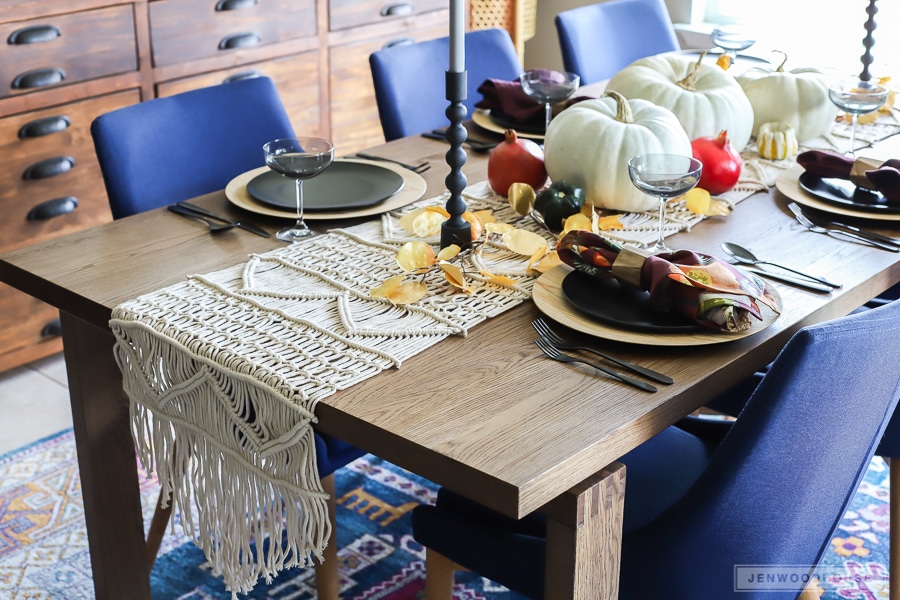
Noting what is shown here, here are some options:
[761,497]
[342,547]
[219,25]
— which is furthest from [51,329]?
[761,497]

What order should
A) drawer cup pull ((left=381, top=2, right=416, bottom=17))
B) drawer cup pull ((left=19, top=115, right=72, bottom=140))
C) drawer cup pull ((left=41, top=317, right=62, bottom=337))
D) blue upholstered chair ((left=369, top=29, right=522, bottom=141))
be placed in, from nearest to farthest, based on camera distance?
blue upholstered chair ((left=369, top=29, right=522, bottom=141)) < drawer cup pull ((left=19, top=115, right=72, bottom=140)) < drawer cup pull ((left=41, top=317, right=62, bottom=337)) < drawer cup pull ((left=381, top=2, right=416, bottom=17))

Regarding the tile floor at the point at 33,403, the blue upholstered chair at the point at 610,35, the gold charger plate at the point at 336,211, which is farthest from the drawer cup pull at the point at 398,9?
the gold charger plate at the point at 336,211

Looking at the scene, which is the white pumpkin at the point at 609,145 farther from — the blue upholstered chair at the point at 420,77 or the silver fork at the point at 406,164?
the blue upholstered chair at the point at 420,77

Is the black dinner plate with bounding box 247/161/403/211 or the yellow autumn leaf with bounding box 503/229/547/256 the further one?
the black dinner plate with bounding box 247/161/403/211

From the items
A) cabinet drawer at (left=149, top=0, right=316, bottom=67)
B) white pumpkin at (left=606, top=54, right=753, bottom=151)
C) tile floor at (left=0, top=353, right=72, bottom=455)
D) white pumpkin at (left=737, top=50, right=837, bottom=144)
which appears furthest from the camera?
cabinet drawer at (left=149, top=0, right=316, bottom=67)

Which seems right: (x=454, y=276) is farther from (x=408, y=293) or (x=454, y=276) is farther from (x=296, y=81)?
(x=296, y=81)

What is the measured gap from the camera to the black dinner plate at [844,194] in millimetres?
1523

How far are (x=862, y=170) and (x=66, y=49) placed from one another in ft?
6.03

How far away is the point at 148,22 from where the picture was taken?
8.67 ft

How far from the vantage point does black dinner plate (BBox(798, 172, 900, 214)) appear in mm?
1523

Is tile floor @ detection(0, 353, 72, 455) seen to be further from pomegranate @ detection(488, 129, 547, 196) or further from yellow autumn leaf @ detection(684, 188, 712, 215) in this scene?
yellow autumn leaf @ detection(684, 188, 712, 215)

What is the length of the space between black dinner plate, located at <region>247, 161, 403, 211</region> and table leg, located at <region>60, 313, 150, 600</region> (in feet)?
1.11

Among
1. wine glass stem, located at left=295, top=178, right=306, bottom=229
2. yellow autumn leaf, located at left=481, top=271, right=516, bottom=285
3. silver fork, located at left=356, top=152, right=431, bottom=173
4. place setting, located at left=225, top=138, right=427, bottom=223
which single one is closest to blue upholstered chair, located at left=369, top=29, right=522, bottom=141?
silver fork, located at left=356, top=152, right=431, bottom=173

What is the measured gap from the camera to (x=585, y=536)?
987 millimetres
